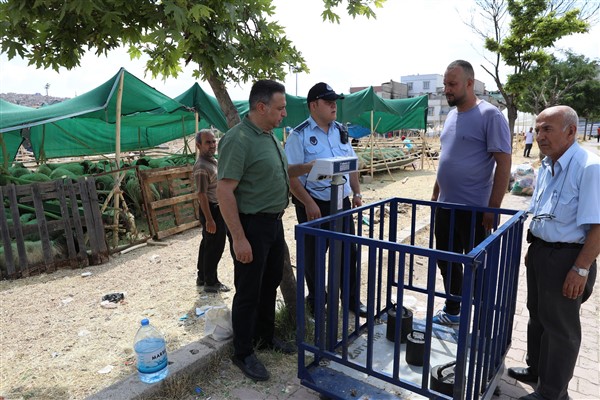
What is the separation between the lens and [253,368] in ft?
8.94

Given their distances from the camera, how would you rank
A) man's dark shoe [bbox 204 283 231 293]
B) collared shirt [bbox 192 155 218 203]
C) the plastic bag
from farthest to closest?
the plastic bag → man's dark shoe [bbox 204 283 231 293] → collared shirt [bbox 192 155 218 203]

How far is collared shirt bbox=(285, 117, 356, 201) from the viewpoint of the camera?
318 cm

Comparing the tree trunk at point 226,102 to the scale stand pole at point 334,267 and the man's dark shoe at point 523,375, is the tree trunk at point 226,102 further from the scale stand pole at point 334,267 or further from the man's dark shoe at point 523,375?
the man's dark shoe at point 523,375

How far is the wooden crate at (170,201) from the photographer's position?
21.8 feet

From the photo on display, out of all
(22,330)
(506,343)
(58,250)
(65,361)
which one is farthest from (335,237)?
(58,250)

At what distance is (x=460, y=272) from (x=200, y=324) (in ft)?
7.72

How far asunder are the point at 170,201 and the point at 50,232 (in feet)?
6.60

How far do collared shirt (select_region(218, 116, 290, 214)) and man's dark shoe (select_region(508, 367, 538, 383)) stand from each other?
200cm

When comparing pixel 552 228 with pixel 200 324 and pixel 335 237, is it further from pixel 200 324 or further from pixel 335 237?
pixel 200 324

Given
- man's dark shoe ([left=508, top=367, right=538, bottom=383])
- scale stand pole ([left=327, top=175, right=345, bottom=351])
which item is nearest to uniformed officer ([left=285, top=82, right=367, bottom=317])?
scale stand pole ([left=327, top=175, right=345, bottom=351])

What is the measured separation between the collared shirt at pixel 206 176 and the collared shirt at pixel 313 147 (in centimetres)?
129

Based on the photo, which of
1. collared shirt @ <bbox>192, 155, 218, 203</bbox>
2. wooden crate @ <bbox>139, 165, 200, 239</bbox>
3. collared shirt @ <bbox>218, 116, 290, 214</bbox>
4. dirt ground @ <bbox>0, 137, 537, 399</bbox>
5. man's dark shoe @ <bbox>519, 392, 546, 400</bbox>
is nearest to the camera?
man's dark shoe @ <bbox>519, 392, 546, 400</bbox>

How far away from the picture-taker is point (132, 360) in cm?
302

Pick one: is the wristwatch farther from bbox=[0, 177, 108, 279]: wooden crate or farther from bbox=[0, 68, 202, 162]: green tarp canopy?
bbox=[0, 68, 202, 162]: green tarp canopy
